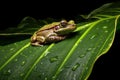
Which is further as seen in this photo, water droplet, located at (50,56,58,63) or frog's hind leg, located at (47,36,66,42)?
frog's hind leg, located at (47,36,66,42)

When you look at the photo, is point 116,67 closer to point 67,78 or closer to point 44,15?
point 67,78

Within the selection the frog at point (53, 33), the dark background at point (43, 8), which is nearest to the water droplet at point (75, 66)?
the frog at point (53, 33)

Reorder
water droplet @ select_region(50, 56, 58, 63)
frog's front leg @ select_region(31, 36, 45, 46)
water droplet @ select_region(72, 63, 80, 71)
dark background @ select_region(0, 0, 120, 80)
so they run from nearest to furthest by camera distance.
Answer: water droplet @ select_region(72, 63, 80, 71) < water droplet @ select_region(50, 56, 58, 63) < frog's front leg @ select_region(31, 36, 45, 46) < dark background @ select_region(0, 0, 120, 80)

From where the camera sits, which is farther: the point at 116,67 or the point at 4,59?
the point at 116,67

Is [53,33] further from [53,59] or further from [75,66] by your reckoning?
[75,66]

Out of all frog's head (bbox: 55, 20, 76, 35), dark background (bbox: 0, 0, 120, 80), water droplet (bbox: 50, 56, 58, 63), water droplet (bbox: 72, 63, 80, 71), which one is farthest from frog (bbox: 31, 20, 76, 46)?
dark background (bbox: 0, 0, 120, 80)

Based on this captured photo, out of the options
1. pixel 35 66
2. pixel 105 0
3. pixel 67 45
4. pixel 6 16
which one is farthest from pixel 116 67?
pixel 6 16

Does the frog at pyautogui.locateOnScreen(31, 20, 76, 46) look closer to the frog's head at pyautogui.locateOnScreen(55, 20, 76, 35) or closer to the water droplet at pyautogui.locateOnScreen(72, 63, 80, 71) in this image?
the frog's head at pyautogui.locateOnScreen(55, 20, 76, 35)

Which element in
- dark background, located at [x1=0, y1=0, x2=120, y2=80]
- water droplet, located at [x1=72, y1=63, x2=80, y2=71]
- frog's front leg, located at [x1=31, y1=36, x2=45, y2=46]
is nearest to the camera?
water droplet, located at [x1=72, y1=63, x2=80, y2=71]

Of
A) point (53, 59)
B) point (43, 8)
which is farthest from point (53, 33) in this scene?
point (43, 8)
